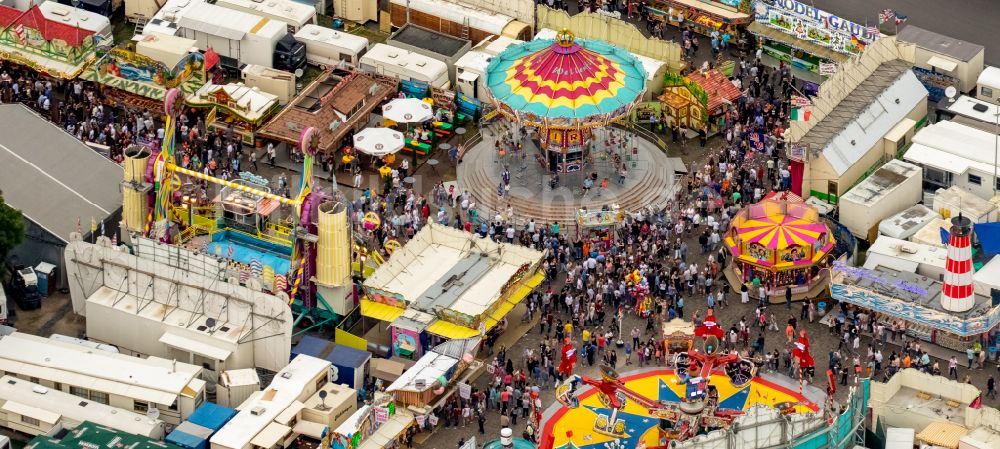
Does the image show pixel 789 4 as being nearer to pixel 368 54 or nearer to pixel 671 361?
pixel 368 54

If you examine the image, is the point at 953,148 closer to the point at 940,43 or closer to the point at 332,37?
the point at 940,43

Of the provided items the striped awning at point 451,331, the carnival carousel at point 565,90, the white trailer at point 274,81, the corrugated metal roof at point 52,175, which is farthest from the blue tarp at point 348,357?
the white trailer at point 274,81

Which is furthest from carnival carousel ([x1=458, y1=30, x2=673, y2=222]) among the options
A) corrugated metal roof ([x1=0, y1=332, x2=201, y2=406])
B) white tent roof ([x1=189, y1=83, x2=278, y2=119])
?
corrugated metal roof ([x1=0, y1=332, x2=201, y2=406])

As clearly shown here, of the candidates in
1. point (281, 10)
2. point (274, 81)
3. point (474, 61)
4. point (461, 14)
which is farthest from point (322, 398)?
point (281, 10)

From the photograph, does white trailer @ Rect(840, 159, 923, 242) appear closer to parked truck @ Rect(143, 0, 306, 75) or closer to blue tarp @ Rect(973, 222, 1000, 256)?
blue tarp @ Rect(973, 222, 1000, 256)

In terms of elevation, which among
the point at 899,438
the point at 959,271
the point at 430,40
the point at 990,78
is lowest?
the point at 430,40

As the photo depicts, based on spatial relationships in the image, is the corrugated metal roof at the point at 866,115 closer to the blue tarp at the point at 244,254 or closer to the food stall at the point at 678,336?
the food stall at the point at 678,336
